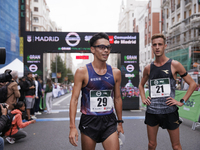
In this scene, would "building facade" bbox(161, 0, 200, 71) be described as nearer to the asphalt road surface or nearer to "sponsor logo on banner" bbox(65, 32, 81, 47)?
"sponsor logo on banner" bbox(65, 32, 81, 47)

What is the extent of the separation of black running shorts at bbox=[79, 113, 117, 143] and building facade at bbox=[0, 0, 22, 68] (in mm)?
20925

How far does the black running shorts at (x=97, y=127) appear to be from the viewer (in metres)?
2.88

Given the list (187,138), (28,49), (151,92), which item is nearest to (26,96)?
(28,49)

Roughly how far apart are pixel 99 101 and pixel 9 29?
26.1 metres

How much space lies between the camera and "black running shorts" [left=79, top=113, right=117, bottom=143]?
288 cm

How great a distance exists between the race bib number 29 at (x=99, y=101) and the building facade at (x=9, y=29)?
20.9m

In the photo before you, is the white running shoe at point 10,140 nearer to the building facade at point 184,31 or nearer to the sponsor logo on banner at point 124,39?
the sponsor logo on banner at point 124,39

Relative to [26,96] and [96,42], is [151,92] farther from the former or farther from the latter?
[26,96]

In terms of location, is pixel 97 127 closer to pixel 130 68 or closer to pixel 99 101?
pixel 99 101

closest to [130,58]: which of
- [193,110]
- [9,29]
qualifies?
[193,110]

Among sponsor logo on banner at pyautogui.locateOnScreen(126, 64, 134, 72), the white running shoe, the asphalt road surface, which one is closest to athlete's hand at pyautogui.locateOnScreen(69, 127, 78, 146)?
the asphalt road surface

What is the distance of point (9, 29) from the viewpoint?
2653 cm

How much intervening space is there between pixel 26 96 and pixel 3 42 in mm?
16878

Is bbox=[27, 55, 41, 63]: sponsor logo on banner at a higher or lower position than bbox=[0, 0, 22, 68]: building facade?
lower
